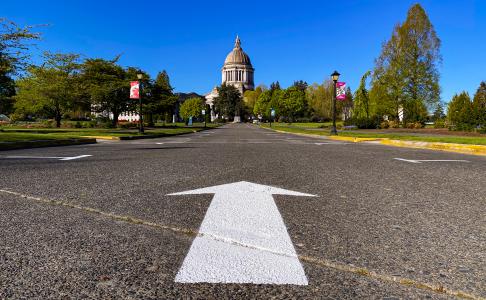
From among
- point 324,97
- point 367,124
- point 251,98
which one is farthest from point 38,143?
point 251,98

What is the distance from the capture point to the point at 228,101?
6250 inches

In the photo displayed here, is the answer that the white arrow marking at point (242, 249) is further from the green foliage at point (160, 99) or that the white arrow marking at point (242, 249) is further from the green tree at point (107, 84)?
the green foliage at point (160, 99)

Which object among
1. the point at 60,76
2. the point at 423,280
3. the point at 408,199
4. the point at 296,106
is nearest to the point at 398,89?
the point at 60,76

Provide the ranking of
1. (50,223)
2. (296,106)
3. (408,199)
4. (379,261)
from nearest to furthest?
(379,261), (50,223), (408,199), (296,106)

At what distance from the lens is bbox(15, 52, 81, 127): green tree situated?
36250mm

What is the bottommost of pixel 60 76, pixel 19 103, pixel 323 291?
pixel 323 291

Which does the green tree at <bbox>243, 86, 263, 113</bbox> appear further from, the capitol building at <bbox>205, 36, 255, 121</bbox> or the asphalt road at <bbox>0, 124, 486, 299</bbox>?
the asphalt road at <bbox>0, 124, 486, 299</bbox>

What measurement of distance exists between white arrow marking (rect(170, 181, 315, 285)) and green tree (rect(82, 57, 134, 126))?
38.2 m

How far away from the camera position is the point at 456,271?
7.04ft

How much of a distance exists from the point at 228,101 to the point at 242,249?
6220 inches

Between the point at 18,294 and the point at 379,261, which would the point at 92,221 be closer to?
the point at 18,294

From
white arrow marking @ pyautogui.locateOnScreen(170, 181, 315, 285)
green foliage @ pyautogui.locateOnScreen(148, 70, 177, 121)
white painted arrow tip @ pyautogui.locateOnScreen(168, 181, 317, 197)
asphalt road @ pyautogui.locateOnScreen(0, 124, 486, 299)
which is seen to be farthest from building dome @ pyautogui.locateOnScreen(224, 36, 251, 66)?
→ white arrow marking @ pyautogui.locateOnScreen(170, 181, 315, 285)

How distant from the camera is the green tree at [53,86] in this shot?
3625cm

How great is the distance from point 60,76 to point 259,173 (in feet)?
122
